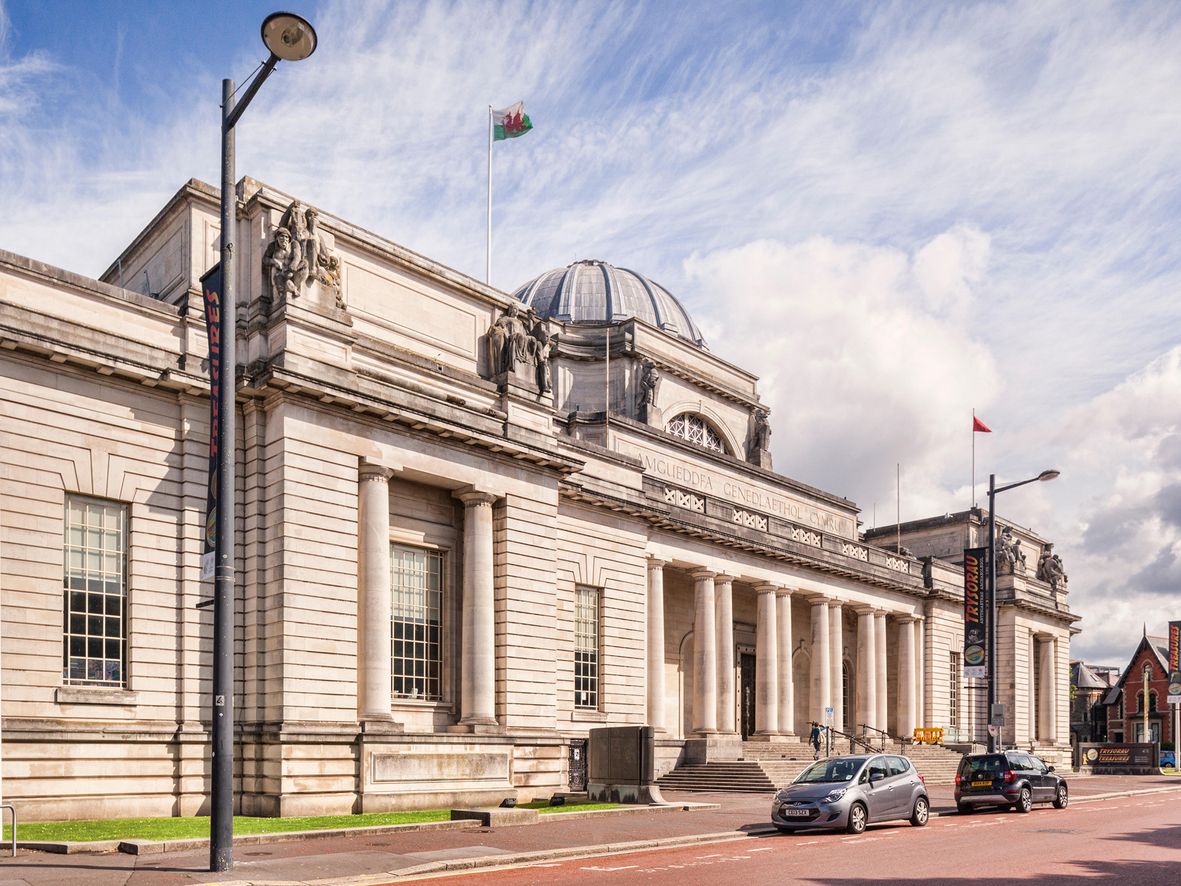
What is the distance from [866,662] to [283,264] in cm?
3472

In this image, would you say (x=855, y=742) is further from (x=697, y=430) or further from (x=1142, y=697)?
(x=1142, y=697)

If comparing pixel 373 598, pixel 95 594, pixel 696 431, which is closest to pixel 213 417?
pixel 95 594

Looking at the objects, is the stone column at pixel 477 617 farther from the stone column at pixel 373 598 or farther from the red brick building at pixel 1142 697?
the red brick building at pixel 1142 697

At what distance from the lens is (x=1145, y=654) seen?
106 meters

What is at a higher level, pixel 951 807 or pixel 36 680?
pixel 36 680

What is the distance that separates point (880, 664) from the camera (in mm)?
54344

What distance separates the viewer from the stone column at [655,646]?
136 ft

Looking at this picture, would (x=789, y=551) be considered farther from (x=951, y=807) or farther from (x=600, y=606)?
(x=951, y=807)

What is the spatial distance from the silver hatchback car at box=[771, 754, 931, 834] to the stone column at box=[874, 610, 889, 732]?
2766cm

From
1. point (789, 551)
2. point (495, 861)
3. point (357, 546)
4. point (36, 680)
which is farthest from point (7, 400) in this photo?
point (789, 551)

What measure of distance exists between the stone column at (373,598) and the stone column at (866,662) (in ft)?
98.4

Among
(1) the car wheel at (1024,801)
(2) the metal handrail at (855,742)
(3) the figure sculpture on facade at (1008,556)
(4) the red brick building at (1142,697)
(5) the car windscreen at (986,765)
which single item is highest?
(3) the figure sculpture on facade at (1008,556)

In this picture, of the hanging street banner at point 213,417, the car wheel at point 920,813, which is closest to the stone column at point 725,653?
the car wheel at point 920,813

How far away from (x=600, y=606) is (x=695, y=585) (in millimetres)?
6932
